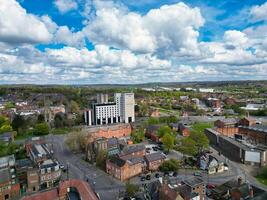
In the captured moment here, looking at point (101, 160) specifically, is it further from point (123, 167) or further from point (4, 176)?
point (4, 176)

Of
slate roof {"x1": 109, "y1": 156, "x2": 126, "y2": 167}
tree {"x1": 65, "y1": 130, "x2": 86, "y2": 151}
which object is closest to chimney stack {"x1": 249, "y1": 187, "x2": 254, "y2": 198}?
slate roof {"x1": 109, "y1": 156, "x2": 126, "y2": 167}

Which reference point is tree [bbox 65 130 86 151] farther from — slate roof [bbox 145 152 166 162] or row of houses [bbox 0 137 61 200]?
slate roof [bbox 145 152 166 162]

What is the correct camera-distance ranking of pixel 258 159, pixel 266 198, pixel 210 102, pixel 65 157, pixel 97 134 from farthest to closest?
pixel 210 102, pixel 97 134, pixel 65 157, pixel 258 159, pixel 266 198

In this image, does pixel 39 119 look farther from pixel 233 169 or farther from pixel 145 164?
pixel 233 169

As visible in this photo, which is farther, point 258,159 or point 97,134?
point 97,134

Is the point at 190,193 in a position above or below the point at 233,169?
above

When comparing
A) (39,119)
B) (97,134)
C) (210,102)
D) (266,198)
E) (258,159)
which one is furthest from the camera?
(210,102)

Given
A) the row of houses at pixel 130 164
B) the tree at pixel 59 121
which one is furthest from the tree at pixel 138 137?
the tree at pixel 59 121

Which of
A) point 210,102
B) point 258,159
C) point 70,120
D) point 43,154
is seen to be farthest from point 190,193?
point 210,102

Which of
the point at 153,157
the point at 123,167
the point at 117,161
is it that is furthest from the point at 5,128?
the point at 153,157
